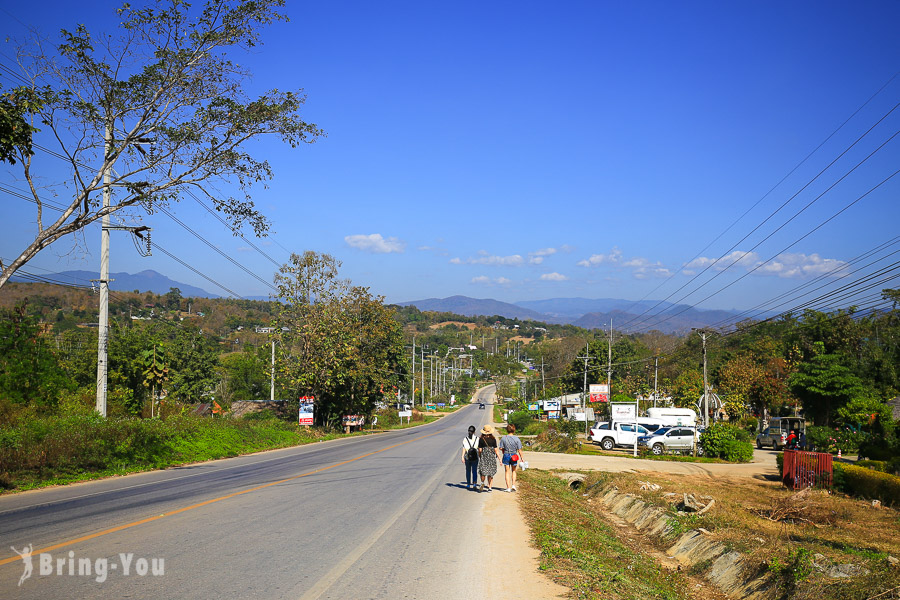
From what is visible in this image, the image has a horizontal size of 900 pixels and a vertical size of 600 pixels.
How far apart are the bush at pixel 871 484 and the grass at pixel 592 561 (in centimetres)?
977

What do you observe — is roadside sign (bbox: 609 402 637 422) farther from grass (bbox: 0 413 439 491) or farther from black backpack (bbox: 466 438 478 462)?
black backpack (bbox: 466 438 478 462)

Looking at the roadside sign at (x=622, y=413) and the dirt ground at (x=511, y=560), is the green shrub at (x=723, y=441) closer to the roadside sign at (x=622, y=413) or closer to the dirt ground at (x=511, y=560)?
the roadside sign at (x=622, y=413)

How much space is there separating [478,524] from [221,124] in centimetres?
1241

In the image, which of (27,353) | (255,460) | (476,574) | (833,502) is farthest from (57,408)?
(833,502)

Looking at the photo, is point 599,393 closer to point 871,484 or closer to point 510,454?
point 871,484

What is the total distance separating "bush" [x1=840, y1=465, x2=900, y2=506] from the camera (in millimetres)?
17797

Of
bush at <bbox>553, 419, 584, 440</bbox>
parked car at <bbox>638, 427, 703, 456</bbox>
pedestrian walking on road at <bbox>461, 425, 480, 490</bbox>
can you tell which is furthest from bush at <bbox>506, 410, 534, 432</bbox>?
pedestrian walking on road at <bbox>461, 425, 480, 490</bbox>

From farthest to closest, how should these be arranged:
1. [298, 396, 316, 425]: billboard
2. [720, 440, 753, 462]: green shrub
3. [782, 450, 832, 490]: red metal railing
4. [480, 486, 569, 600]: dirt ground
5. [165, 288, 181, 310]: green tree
→ [165, 288, 181, 310]: green tree
[298, 396, 316, 425]: billboard
[720, 440, 753, 462]: green shrub
[782, 450, 832, 490]: red metal railing
[480, 486, 569, 600]: dirt ground

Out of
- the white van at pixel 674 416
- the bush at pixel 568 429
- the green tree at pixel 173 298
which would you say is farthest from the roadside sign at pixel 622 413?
the green tree at pixel 173 298

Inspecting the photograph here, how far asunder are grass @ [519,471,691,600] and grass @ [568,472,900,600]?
88cm

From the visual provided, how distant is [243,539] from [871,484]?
18.8m

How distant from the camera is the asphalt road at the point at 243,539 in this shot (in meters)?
6.77

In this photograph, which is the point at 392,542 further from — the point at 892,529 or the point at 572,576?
the point at 892,529

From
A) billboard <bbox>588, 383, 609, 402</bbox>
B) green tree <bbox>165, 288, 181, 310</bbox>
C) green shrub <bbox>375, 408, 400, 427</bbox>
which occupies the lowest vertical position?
green shrub <bbox>375, 408, 400, 427</bbox>
